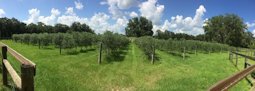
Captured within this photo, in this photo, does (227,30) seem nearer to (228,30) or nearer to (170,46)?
(228,30)

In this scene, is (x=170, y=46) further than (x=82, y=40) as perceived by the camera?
Yes

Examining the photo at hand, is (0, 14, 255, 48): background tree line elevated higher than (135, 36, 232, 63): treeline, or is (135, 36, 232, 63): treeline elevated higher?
(0, 14, 255, 48): background tree line

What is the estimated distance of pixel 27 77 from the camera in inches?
112

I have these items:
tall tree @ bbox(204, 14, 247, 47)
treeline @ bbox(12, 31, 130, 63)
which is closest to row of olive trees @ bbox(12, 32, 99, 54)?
treeline @ bbox(12, 31, 130, 63)

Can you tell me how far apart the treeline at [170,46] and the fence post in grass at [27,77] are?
15198 mm

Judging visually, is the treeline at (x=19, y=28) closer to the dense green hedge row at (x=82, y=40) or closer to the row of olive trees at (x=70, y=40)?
the dense green hedge row at (x=82, y=40)

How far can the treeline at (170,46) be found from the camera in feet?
67.0

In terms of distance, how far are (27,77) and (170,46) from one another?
30377mm

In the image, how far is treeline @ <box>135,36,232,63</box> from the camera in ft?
67.0

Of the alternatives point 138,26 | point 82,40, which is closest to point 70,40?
point 82,40

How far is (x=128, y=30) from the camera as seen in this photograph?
348 ft

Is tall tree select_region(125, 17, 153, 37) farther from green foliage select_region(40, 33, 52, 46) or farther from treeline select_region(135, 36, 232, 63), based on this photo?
green foliage select_region(40, 33, 52, 46)

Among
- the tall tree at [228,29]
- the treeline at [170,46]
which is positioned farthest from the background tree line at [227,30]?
the treeline at [170,46]

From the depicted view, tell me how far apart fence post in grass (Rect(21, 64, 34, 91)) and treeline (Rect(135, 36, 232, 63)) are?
15.2 meters
